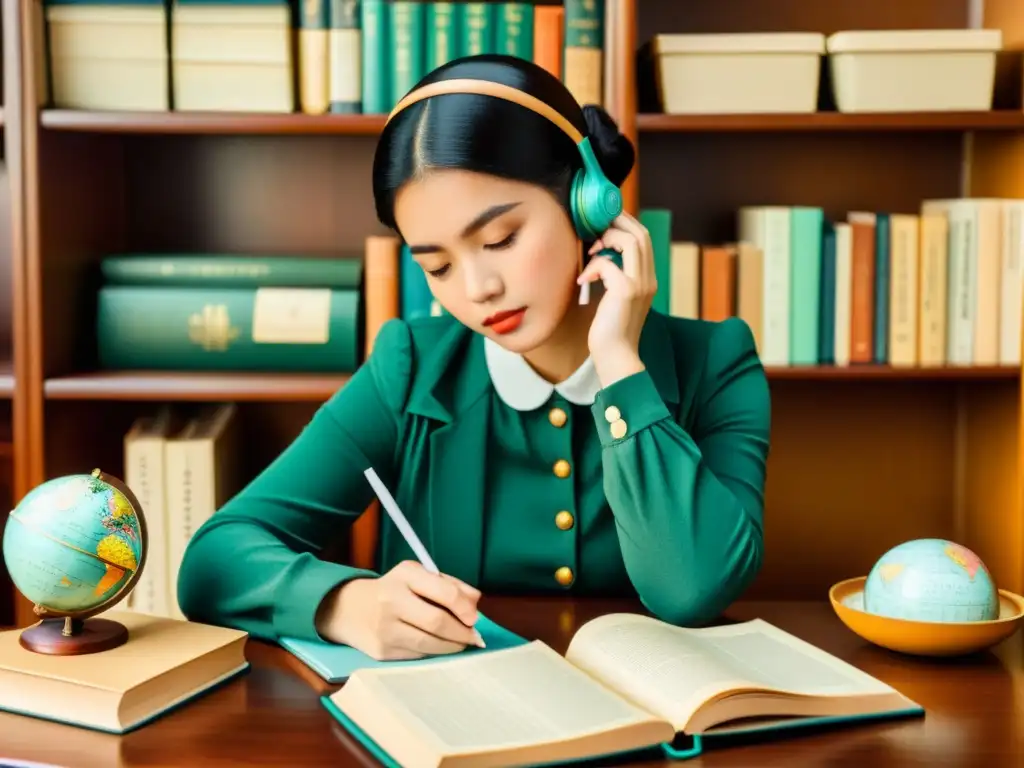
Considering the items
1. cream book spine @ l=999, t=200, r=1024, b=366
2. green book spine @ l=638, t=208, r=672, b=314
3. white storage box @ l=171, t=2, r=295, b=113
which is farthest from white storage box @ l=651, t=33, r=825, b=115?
white storage box @ l=171, t=2, r=295, b=113

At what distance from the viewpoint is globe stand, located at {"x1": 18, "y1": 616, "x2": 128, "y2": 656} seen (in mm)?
997

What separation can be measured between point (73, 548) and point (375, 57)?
1.27 meters

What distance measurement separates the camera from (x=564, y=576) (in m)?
1.41

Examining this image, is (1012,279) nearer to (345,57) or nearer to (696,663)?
(345,57)

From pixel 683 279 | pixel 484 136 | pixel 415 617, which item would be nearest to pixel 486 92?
pixel 484 136

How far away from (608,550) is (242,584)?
1.44 ft

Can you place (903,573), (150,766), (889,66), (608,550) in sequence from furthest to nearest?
(889,66) → (608,550) → (903,573) → (150,766)

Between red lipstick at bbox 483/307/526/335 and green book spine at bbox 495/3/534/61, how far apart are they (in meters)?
0.94

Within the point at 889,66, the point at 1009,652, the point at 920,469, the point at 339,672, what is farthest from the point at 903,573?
the point at 920,469

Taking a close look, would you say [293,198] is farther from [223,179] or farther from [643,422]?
[643,422]

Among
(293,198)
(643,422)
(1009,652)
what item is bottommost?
(1009,652)

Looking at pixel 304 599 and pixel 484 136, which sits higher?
pixel 484 136

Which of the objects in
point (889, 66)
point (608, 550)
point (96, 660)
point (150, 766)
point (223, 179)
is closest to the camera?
point (150, 766)

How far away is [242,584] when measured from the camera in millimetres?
1224
